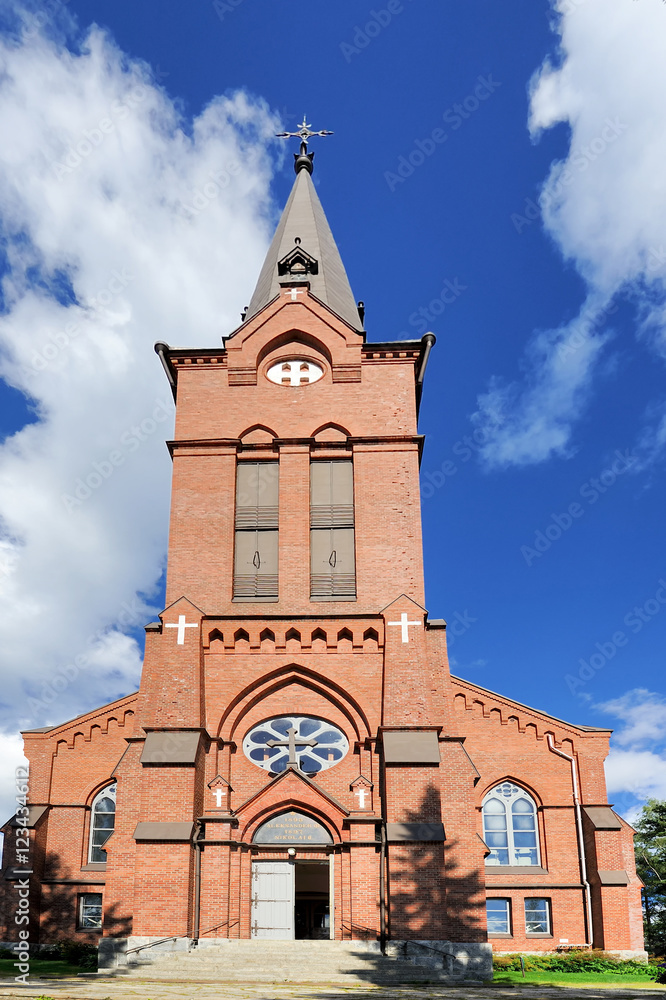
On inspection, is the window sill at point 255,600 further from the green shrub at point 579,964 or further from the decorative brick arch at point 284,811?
the green shrub at point 579,964

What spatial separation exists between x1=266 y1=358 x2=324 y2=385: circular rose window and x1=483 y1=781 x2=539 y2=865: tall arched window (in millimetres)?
13410

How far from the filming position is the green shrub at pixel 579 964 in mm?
23438

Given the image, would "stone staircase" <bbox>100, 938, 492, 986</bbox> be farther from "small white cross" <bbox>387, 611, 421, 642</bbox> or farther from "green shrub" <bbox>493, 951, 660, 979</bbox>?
"small white cross" <bbox>387, 611, 421, 642</bbox>

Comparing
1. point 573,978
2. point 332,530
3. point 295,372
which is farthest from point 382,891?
point 295,372

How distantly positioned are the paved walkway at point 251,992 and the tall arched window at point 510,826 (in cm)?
1053

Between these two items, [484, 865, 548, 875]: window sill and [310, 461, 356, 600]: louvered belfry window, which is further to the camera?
[484, 865, 548, 875]: window sill

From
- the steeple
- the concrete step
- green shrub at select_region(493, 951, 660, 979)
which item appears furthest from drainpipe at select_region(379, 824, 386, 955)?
the steeple

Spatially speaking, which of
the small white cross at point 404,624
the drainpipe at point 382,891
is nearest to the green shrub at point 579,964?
the drainpipe at point 382,891

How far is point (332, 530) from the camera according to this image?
84.2ft

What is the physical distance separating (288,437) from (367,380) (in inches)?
123

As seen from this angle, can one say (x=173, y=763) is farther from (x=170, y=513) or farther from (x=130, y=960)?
(x=170, y=513)

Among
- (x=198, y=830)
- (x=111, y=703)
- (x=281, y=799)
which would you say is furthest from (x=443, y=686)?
(x=111, y=703)

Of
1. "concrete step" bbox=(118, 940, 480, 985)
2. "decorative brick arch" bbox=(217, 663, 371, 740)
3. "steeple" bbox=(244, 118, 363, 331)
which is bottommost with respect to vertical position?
"concrete step" bbox=(118, 940, 480, 985)

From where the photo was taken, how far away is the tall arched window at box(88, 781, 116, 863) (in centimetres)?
2667
